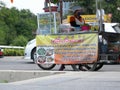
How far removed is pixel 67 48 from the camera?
16.1 metres

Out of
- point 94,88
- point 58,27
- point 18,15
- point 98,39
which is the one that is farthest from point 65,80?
point 18,15

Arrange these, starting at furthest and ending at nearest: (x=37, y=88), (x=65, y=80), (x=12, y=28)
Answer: (x=12, y=28)
(x=65, y=80)
(x=37, y=88)

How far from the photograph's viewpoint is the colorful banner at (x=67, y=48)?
1577 centimetres

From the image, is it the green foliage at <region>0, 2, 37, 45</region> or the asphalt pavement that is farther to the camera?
the green foliage at <region>0, 2, 37, 45</region>

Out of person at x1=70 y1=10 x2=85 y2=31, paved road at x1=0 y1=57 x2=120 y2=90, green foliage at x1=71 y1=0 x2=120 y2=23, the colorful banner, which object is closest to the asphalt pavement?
paved road at x1=0 y1=57 x2=120 y2=90

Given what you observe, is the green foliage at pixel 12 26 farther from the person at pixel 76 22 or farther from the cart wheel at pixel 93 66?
the cart wheel at pixel 93 66

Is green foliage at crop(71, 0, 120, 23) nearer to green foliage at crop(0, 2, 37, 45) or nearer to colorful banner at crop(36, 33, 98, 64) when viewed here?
colorful banner at crop(36, 33, 98, 64)

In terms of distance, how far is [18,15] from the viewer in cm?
9244

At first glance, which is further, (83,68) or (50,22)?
(50,22)

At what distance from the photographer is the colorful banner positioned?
15766 mm

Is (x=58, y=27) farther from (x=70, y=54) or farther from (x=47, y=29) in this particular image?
(x=70, y=54)

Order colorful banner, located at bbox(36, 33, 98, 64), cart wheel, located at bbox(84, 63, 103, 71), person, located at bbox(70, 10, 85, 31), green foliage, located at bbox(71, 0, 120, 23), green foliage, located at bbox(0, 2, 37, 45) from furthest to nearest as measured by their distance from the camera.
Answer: green foliage, located at bbox(0, 2, 37, 45) < green foliage, located at bbox(71, 0, 120, 23) < person, located at bbox(70, 10, 85, 31) < cart wheel, located at bbox(84, 63, 103, 71) < colorful banner, located at bbox(36, 33, 98, 64)

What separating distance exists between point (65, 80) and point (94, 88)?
181 cm

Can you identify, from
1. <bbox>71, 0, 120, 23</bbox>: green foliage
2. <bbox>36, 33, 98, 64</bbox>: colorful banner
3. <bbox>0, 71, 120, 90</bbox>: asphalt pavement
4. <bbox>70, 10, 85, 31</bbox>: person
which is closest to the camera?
<bbox>0, 71, 120, 90</bbox>: asphalt pavement
